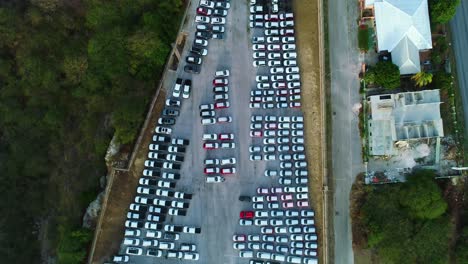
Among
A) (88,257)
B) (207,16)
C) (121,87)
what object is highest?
(207,16)

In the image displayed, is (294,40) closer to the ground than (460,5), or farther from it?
closer to the ground

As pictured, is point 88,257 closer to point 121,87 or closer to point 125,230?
point 125,230

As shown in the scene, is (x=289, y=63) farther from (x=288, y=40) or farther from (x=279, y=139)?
(x=279, y=139)

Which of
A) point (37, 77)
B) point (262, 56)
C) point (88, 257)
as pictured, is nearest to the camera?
point (88, 257)

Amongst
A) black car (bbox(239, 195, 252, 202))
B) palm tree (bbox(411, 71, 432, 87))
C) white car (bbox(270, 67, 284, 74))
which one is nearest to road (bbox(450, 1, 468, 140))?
palm tree (bbox(411, 71, 432, 87))

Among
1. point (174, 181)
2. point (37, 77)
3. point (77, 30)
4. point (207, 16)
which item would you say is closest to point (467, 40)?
point (207, 16)

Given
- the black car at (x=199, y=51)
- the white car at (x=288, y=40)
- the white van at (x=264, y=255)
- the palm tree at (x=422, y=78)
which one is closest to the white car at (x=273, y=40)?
the white car at (x=288, y=40)

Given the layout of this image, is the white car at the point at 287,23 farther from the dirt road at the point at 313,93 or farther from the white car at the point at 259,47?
the white car at the point at 259,47
